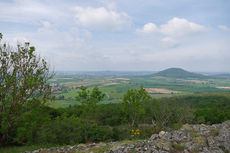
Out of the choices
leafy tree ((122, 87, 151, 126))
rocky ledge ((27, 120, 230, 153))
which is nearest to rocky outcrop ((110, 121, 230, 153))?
rocky ledge ((27, 120, 230, 153))

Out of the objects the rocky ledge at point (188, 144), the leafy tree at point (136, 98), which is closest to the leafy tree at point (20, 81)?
the rocky ledge at point (188, 144)

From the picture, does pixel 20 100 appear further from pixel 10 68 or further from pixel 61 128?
pixel 61 128

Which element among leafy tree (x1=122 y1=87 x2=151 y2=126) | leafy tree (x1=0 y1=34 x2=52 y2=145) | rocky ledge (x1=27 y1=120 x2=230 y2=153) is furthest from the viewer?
leafy tree (x1=122 y1=87 x2=151 y2=126)

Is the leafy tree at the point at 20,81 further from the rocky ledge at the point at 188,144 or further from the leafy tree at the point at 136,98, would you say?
the leafy tree at the point at 136,98

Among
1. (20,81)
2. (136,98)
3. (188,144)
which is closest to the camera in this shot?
(188,144)

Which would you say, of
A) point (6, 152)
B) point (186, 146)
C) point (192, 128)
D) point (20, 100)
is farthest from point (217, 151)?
point (6, 152)

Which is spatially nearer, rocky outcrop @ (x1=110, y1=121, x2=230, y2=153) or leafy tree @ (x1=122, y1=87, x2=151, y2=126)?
rocky outcrop @ (x1=110, y1=121, x2=230, y2=153)

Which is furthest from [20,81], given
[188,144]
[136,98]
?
[136,98]

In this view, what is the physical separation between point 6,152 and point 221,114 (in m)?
49.5

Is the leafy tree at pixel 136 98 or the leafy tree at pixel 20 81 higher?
the leafy tree at pixel 20 81

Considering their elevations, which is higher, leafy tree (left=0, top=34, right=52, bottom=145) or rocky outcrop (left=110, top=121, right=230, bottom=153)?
leafy tree (left=0, top=34, right=52, bottom=145)

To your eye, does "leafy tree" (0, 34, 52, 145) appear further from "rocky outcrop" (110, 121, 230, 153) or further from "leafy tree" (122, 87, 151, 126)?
"leafy tree" (122, 87, 151, 126)

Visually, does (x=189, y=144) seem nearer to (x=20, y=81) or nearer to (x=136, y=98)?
(x=20, y=81)

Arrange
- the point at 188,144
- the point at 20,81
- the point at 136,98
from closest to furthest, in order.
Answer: the point at 188,144 < the point at 20,81 < the point at 136,98
